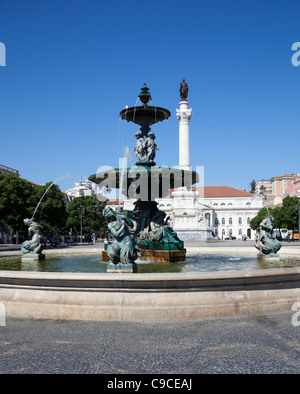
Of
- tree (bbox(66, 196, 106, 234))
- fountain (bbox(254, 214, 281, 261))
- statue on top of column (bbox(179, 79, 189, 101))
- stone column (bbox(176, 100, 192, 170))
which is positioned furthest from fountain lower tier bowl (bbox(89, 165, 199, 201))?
statue on top of column (bbox(179, 79, 189, 101))

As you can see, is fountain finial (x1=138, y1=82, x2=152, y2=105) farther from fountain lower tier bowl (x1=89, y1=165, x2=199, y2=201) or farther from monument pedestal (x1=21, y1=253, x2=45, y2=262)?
monument pedestal (x1=21, y1=253, x2=45, y2=262)

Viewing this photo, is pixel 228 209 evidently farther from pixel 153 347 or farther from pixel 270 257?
pixel 153 347

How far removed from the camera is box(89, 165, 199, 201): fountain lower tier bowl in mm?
10586

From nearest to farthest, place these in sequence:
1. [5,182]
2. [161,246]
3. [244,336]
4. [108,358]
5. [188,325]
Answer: [108,358], [244,336], [188,325], [161,246], [5,182]

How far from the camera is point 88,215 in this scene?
212 feet

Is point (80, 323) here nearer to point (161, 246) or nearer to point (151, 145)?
point (161, 246)

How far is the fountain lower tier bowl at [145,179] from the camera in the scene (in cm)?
1059

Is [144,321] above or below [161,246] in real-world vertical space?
below

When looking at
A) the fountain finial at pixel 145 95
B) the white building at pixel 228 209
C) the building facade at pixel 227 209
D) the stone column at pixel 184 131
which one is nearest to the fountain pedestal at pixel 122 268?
the fountain finial at pixel 145 95

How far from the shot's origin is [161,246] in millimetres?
10539

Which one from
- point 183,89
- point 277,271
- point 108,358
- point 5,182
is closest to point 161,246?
point 277,271

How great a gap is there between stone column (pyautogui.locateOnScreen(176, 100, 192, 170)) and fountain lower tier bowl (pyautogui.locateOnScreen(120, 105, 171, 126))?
67394 millimetres
